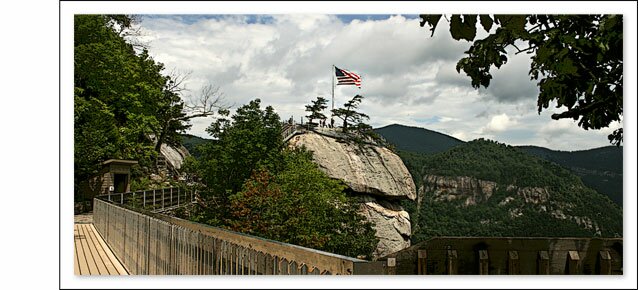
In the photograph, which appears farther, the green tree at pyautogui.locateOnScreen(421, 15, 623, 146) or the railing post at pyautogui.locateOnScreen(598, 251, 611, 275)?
the green tree at pyautogui.locateOnScreen(421, 15, 623, 146)

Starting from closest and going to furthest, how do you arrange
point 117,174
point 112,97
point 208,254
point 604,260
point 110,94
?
point 604,260
point 208,254
point 117,174
point 110,94
point 112,97

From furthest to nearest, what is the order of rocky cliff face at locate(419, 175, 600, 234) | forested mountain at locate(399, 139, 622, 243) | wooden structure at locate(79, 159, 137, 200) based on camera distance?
rocky cliff face at locate(419, 175, 600, 234), wooden structure at locate(79, 159, 137, 200), forested mountain at locate(399, 139, 622, 243)

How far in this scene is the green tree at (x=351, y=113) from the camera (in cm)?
873

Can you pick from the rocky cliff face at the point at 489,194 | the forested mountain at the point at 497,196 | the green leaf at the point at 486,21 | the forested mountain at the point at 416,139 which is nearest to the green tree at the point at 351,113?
the forested mountain at the point at 416,139

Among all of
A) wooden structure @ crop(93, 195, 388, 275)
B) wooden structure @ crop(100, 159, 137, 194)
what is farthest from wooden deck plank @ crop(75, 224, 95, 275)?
wooden structure @ crop(100, 159, 137, 194)

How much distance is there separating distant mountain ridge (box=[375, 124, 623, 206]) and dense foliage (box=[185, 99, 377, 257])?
301 cm

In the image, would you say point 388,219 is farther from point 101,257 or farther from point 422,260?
point 422,260

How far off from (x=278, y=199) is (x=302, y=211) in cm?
60

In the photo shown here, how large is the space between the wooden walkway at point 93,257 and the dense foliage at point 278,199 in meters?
5.61

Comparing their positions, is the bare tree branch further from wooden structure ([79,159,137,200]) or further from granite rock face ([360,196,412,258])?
granite rock face ([360,196,412,258])

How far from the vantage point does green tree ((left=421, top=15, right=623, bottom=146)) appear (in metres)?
3.76

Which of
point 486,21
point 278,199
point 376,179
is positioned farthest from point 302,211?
point 486,21

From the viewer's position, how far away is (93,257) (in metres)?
5.96

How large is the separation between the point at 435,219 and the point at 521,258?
1139cm
